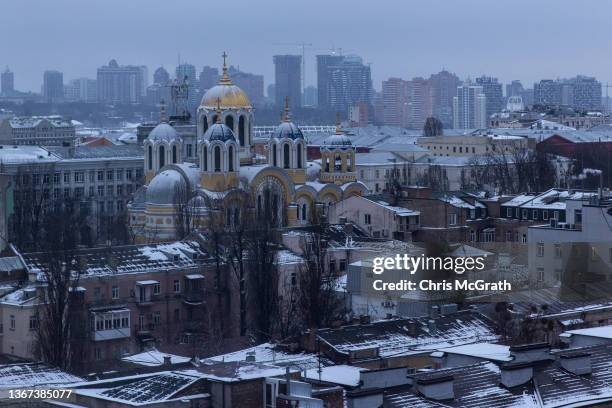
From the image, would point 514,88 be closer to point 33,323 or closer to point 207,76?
point 207,76

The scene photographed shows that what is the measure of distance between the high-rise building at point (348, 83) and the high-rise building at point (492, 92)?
12.9 metres

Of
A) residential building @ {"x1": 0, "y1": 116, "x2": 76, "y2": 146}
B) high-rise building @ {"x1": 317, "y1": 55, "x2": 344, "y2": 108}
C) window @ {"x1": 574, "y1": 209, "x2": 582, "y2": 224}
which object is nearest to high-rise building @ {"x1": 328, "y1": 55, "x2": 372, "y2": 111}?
high-rise building @ {"x1": 317, "y1": 55, "x2": 344, "y2": 108}

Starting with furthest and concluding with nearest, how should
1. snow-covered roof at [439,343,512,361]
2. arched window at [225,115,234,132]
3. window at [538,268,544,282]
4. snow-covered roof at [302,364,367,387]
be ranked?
arched window at [225,115,234,132]
window at [538,268,544,282]
snow-covered roof at [439,343,512,361]
snow-covered roof at [302,364,367,387]

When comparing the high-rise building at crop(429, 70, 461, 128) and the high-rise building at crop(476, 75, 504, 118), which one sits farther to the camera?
the high-rise building at crop(429, 70, 461, 128)

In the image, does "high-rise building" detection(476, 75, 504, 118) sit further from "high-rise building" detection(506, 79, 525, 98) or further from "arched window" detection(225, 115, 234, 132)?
"arched window" detection(225, 115, 234, 132)

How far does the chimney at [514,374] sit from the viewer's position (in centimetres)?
1462

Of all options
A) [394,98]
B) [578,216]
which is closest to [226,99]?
[578,216]

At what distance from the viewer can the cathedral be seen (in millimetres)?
36812

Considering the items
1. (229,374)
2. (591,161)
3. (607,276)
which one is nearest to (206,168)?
(607,276)

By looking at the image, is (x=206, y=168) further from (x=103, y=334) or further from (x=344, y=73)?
(x=344, y=73)

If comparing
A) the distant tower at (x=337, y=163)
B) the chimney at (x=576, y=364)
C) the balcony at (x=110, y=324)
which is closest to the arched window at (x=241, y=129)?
the distant tower at (x=337, y=163)

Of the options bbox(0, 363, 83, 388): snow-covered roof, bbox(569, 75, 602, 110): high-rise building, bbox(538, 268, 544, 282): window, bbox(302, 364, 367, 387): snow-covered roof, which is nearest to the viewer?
bbox(302, 364, 367, 387): snow-covered roof

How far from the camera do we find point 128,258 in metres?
27.3

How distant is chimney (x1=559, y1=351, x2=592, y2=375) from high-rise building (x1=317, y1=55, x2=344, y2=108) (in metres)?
138
